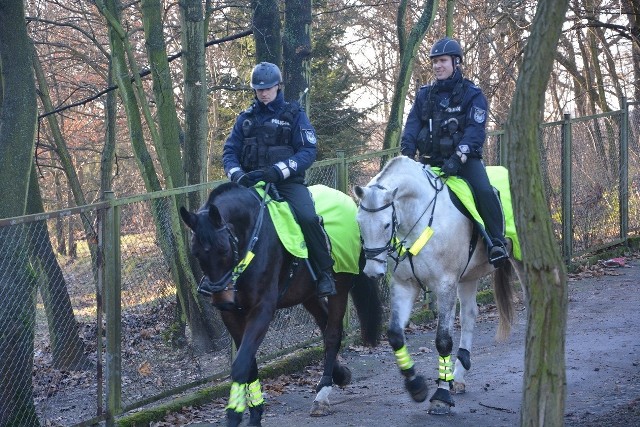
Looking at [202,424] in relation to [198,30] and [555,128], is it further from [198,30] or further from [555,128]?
[555,128]

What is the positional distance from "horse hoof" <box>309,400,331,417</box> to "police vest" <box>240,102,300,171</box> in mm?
2127

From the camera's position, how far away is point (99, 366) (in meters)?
8.00

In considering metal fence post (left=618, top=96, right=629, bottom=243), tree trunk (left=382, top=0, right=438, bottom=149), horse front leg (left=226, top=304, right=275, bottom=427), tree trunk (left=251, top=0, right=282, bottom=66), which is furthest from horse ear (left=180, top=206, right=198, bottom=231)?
metal fence post (left=618, top=96, right=629, bottom=243)

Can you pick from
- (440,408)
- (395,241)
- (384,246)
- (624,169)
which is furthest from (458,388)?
(624,169)

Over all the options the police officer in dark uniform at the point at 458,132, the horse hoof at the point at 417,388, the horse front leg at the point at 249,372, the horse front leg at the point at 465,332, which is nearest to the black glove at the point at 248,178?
the horse front leg at the point at 249,372

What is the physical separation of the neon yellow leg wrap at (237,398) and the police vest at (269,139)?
83.3 inches

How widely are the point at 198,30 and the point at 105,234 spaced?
547 cm

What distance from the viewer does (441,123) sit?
880cm

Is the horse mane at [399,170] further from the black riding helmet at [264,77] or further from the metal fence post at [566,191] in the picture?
the metal fence post at [566,191]

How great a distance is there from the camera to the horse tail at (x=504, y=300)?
9680 millimetres

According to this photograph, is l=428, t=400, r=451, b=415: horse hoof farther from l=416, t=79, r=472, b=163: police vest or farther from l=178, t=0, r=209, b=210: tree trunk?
l=178, t=0, r=209, b=210: tree trunk

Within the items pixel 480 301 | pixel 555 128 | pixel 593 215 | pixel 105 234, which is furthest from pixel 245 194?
pixel 593 215

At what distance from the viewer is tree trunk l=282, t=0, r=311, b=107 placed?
43.0 ft

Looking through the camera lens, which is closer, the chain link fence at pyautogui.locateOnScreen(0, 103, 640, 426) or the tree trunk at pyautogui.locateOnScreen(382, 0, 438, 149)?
the chain link fence at pyautogui.locateOnScreen(0, 103, 640, 426)
